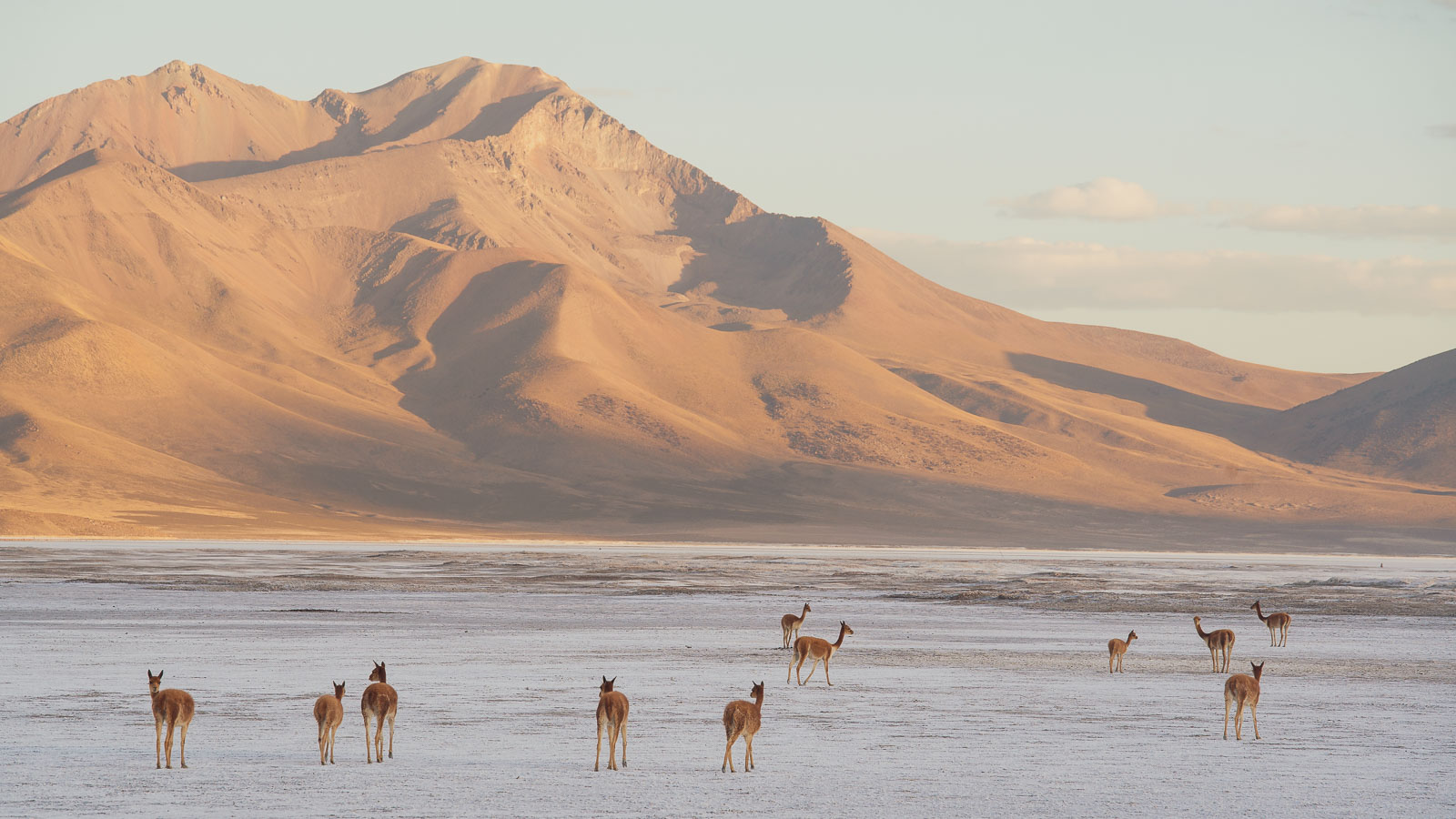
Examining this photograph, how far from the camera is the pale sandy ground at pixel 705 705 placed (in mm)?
14578

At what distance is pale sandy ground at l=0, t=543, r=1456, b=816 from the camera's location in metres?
14.6

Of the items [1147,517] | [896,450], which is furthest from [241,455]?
[1147,517]

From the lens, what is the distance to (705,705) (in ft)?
68.0

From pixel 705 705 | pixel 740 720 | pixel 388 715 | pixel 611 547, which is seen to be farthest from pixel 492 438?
pixel 740 720

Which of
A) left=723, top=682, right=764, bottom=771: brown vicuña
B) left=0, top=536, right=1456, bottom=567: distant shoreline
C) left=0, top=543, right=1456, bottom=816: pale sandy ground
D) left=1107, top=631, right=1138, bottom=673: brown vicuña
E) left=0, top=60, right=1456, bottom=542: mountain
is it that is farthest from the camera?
left=0, top=60, right=1456, bottom=542: mountain

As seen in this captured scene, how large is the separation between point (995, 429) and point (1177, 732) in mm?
166563

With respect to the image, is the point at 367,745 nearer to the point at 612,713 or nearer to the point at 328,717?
the point at 328,717

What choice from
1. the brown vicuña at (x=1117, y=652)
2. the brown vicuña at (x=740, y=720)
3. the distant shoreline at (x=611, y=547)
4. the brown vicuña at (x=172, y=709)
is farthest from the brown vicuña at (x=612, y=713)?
the distant shoreline at (x=611, y=547)

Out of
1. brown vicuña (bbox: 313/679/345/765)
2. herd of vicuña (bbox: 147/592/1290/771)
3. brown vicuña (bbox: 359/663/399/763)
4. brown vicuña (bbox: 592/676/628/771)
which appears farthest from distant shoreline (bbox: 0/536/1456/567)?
brown vicuña (bbox: 592/676/628/771)

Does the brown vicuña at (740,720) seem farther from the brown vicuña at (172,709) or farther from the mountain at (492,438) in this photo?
the mountain at (492,438)

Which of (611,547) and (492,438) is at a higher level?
(492,438)

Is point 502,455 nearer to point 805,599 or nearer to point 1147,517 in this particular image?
point 1147,517

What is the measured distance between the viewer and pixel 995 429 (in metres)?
183

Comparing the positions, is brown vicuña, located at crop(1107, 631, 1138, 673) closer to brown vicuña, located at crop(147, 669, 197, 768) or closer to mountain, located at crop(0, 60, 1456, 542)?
brown vicuña, located at crop(147, 669, 197, 768)
